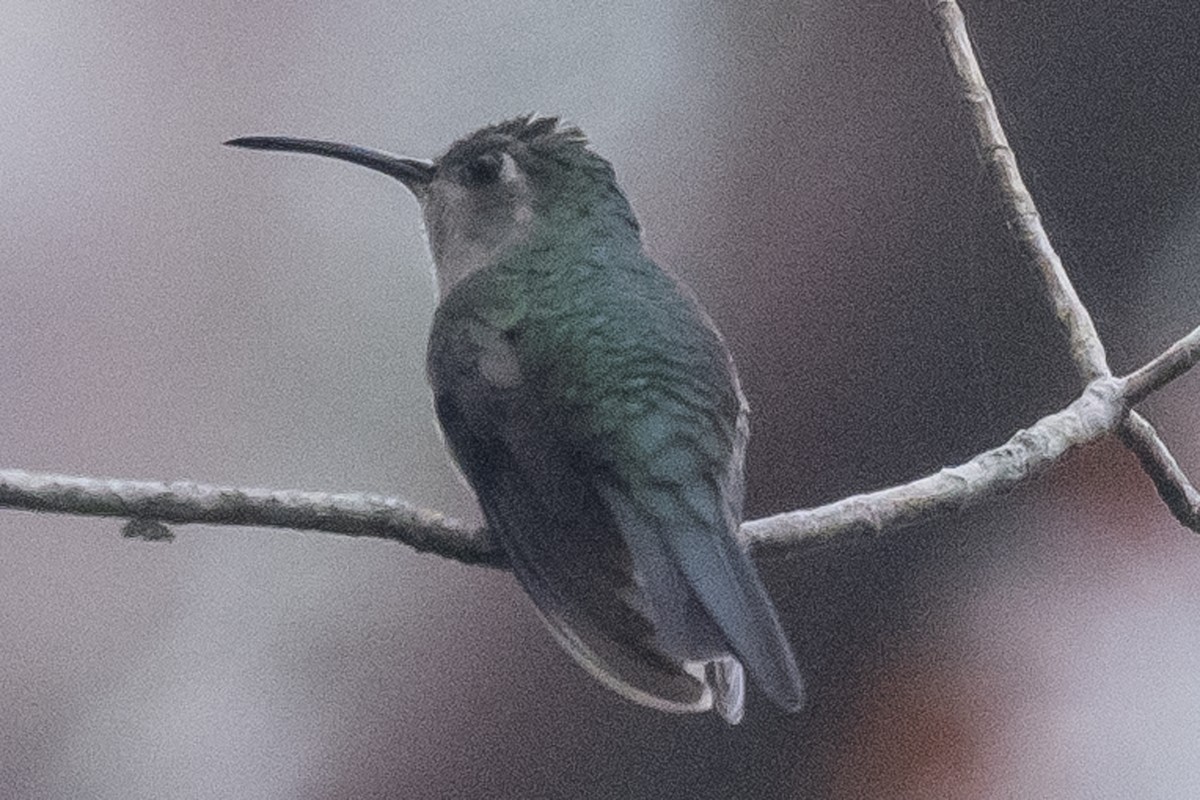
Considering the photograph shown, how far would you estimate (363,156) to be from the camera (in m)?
1.46

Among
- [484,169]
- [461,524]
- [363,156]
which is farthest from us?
[484,169]

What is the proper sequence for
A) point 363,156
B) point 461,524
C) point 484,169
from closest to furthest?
point 461,524 < point 363,156 < point 484,169

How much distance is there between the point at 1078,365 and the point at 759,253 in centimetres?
33

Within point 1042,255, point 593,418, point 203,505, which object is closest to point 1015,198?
point 1042,255

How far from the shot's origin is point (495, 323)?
4.89ft

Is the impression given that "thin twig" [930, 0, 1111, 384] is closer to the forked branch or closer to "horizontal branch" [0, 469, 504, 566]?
the forked branch

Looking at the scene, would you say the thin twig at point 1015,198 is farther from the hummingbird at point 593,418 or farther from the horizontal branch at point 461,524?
the hummingbird at point 593,418

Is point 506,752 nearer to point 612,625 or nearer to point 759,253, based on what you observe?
point 612,625

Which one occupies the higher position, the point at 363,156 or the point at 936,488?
the point at 363,156

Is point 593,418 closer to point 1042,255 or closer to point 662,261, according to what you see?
point 662,261

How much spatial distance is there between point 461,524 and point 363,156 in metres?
0.40

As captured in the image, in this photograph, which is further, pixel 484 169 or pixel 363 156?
pixel 484 169

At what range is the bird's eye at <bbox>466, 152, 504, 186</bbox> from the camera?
A: 5.22ft

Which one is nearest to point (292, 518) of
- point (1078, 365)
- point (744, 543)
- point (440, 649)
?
point (440, 649)
